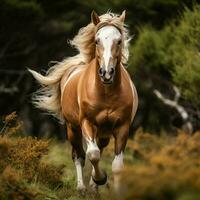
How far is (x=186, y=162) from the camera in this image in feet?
23.0

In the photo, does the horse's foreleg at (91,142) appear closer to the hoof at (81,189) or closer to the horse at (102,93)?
the horse at (102,93)

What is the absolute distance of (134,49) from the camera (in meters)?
24.8

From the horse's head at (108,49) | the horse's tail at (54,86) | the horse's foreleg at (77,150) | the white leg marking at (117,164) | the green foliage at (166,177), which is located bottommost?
the green foliage at (166,177)

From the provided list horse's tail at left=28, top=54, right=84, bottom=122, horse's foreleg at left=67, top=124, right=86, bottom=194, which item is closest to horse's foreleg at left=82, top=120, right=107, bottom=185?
horse's foreleg at left=67, top=124, right=86, bottom=194

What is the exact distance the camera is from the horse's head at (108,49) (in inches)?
400

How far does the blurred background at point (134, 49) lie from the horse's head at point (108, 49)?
29.3 ft

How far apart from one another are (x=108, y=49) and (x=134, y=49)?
47.9ft

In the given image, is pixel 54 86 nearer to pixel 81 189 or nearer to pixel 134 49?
pixel 81 189

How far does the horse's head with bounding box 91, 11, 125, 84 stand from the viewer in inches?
400

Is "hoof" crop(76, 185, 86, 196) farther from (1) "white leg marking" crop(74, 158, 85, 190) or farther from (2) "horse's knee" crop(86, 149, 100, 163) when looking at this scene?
(2) "horse's knee" crop(86, 149, 100, 163)

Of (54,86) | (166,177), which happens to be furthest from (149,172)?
(54,86)

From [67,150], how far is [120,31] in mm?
8062

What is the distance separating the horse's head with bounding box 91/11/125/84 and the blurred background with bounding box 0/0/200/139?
29.3ft

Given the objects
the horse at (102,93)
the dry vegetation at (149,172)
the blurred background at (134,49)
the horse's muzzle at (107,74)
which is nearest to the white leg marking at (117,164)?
the horse at (102,93)
